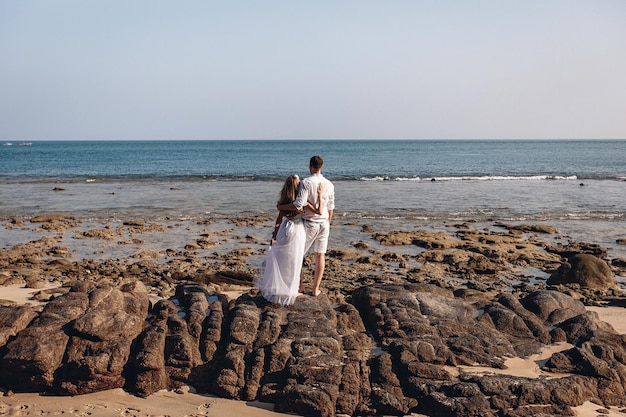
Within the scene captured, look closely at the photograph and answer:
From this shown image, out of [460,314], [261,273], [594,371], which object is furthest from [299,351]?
[594,371]

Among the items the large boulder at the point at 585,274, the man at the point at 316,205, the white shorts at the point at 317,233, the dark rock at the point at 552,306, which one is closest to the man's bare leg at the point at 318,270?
the man at the point at 316,205

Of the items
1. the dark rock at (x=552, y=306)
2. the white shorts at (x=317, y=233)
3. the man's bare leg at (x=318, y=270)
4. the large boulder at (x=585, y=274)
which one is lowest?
the large boulder at (x=585, y=274)

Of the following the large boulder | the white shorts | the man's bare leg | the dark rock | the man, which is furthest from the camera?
the large boulder

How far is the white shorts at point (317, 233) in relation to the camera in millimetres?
8375

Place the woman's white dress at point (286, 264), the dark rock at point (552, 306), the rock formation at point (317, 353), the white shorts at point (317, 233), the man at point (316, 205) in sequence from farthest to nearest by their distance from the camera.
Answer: the dark rock at point (552, 306) < the white shorts at point (317, 233) < the woman's white dress at point (286, 264) < the man at point (316, 205) < the rock formation at point (317, 353)

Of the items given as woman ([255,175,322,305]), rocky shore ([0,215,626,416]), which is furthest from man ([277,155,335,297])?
rocky shore ([0,215,626,416])

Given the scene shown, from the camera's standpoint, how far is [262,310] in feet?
26.6

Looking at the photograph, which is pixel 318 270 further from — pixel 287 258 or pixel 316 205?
pixel 316 205

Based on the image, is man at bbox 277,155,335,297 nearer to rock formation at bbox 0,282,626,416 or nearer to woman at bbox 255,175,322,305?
woman at bbox 255,175,322,305

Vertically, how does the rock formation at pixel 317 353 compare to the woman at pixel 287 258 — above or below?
below

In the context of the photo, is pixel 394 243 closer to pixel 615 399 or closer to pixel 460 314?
pixel 460 314

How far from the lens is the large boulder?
488 inches

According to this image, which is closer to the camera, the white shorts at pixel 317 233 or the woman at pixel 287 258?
the woman at pixel 287 258

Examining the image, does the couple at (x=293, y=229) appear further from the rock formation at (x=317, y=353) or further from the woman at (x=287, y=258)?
the rock formation at (x=317, y=353)
